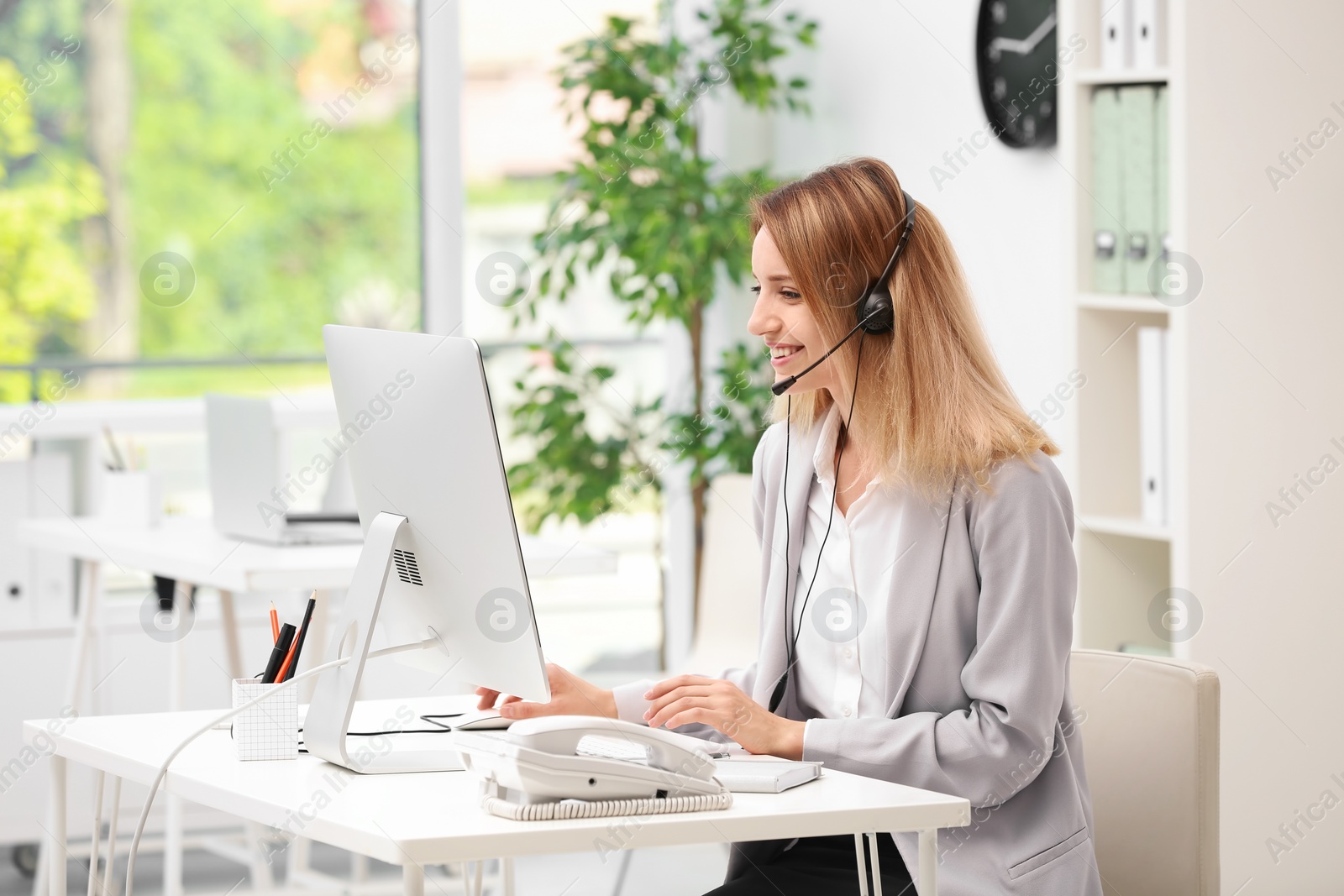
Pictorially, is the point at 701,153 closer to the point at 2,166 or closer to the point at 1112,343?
the point at 1112,343

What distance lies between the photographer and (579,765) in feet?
4.01

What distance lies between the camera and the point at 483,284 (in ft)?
13.4

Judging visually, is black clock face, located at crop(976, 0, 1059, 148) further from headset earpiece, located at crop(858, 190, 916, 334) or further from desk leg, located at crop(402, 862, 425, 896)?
desk leg, located at crop(402, 862, 425, 896)

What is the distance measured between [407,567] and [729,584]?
166 centimetres

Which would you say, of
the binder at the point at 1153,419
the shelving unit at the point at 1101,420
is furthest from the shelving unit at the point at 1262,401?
the shelving unit at the point at 1101,420

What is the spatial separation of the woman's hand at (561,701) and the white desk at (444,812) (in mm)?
155

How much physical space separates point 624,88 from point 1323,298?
178 centimetres

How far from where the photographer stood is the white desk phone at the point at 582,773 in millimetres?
1208

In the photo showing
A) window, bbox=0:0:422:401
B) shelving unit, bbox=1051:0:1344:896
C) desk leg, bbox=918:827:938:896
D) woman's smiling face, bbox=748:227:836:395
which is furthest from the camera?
window, bbox=0:0:422:401

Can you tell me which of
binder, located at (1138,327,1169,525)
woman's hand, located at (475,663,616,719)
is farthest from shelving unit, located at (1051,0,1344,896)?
woman's hand, located at (475,663,616,719)

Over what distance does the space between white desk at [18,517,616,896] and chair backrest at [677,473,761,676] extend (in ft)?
1.30

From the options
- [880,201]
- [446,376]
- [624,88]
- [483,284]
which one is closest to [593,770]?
[446,376]

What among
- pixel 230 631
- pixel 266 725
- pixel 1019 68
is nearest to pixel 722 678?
pixel 266 725

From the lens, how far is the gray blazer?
1.42 meters
